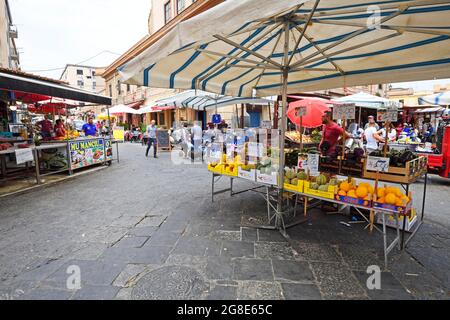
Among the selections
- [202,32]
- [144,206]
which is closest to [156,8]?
[144,206]

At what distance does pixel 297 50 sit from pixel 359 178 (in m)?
2.30

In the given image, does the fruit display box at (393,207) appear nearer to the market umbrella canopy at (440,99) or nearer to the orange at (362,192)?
the orange at (362,192)

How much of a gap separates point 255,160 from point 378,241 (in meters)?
2.18

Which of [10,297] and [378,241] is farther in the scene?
[378,241]

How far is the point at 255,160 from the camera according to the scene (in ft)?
13.9

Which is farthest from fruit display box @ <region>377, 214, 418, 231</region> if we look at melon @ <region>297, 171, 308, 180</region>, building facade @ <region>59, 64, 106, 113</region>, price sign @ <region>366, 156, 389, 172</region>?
building facade @ <region>59, 64, 106, 113</region>

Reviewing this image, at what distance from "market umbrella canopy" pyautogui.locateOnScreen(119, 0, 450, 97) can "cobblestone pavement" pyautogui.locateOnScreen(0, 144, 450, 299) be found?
229cm

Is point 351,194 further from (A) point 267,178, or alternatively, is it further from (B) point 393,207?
(A) point 267,178

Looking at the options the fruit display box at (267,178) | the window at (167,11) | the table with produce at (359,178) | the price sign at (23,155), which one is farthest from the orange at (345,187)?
the window at (167,11)

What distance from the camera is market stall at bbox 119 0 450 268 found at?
7.13ft

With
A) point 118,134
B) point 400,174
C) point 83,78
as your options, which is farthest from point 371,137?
point 83,78

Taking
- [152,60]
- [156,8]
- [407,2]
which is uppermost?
[156,8]

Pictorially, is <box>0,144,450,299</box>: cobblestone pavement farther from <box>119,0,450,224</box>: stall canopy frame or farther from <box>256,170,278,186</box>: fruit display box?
<box>119,0,450,224</box>: stall canopy frame

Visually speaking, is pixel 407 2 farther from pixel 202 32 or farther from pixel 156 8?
pixel 156 8
